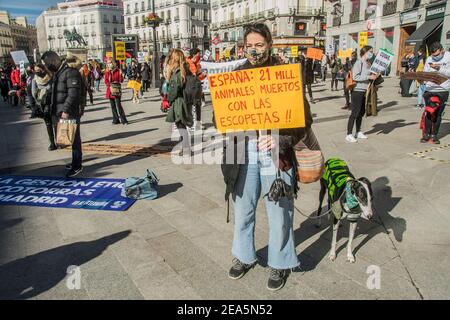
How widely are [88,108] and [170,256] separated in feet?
42.2

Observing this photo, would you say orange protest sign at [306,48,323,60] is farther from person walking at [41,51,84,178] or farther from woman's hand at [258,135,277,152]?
woman's hand at [258,135,277,152]

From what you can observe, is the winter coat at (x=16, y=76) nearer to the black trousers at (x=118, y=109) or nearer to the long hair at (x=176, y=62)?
the black trousers at (x=118, y=109)

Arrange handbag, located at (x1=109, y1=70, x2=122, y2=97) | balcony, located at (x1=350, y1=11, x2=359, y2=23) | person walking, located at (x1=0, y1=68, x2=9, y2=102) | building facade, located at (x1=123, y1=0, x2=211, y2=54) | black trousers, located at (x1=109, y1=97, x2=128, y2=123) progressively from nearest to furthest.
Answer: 1. handbag, located at (x1=109, y1=70, x2=122, y2=97)
2. black trousers, located at (x1=109, y1=97, x2=128, y2=123)
3. person walking, located at (x1=0, y1=68, x2=9, y2=102)
4. balcony, located at (x1=350, y1=11, x2=359, y2=23)
5. building facade, located at (x1=123, y1=0, x2=211, y2=54)

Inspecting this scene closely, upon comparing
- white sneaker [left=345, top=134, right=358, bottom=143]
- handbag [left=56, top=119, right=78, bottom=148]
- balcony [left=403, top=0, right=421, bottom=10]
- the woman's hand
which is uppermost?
balcony [left=403, top=0, right=421, bottom=10]

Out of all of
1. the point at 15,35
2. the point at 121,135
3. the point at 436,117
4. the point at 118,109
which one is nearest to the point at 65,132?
the point at 121,135

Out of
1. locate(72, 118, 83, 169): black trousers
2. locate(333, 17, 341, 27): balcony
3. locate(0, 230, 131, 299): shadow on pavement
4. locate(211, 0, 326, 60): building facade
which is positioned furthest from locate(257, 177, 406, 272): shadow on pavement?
locate(211, 0, 326, 60): building facade

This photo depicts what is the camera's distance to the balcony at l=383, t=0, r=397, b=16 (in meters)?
26.4

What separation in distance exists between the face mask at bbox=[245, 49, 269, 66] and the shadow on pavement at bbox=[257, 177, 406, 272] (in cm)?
178

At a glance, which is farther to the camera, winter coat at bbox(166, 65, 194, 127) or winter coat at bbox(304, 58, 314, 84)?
winter coat at bbox(304, 58, 314, 84)

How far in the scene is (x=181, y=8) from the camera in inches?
2869

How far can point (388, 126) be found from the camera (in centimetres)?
906

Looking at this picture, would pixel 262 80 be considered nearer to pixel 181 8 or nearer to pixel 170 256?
pixel 170 256

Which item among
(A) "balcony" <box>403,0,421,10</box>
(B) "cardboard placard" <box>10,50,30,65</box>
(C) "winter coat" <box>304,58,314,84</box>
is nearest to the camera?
(C) "winter coat" <box>304,58,314,84</box>
